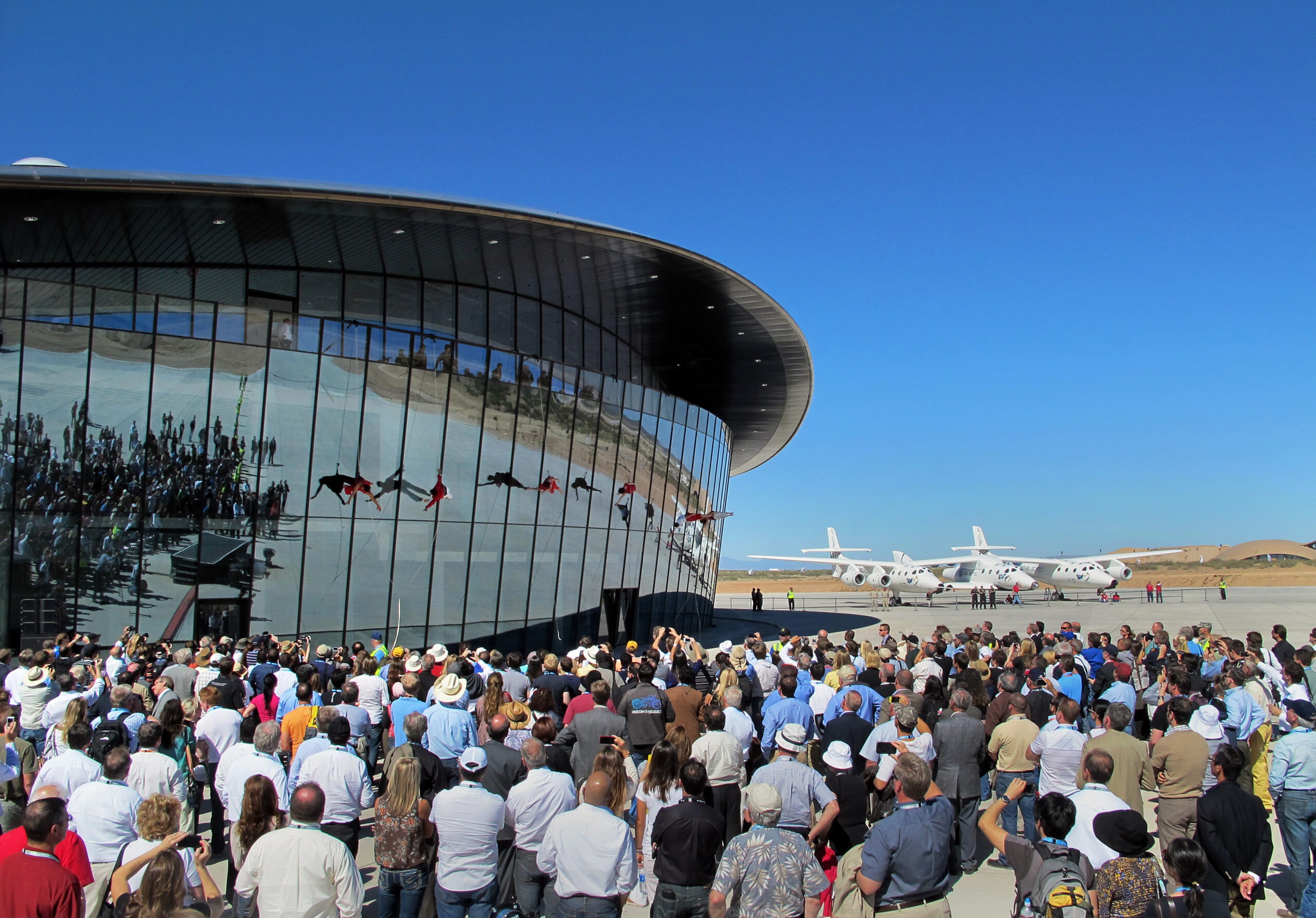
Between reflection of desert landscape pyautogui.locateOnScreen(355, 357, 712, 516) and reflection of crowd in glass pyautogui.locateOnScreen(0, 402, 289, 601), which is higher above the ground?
reflection of desert landscape pyautogui.locateOnScreen(355, 357, 712, 516)

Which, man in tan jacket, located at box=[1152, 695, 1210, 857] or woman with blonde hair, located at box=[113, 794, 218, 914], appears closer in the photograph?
woman with blonde hair, located at box=[113, 794, 218, 914]

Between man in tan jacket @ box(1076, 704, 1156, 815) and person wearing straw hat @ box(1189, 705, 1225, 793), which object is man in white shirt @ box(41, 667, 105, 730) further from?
person wearing straw hat @ box(1189, 705, 1225, 793)

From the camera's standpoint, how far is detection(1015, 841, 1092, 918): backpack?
4.04 m

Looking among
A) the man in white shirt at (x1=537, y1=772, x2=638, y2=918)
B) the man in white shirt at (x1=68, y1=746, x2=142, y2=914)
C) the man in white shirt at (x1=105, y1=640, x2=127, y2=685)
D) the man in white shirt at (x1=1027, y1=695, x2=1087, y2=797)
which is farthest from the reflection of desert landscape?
the man in white shirt at (x1=537, y1=772, x2=638, y2=918)

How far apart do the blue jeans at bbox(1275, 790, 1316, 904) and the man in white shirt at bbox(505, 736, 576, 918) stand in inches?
194

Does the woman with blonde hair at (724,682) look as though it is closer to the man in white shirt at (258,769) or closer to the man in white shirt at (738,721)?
the man in white shirt at (738,721)

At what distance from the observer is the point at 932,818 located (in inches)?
178

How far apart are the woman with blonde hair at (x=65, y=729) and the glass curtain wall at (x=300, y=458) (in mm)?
11856


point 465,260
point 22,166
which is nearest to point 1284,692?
point 465,260

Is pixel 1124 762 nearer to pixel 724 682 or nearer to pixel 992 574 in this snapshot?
pixel 724 682

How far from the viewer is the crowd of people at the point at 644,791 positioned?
4207 millimetres

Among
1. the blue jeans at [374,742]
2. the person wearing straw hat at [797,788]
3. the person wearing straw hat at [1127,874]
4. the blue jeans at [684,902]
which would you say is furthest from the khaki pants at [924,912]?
the blue jeans at [374,742]

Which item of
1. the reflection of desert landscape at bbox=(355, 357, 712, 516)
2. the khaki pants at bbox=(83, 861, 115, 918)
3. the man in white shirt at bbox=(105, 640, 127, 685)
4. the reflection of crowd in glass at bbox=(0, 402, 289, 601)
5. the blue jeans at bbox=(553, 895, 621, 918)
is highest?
the reflection of desert landscape at bbox=(355, 357, 712, 516)

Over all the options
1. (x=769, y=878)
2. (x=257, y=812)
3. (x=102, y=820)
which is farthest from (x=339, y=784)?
(x=769, y=878)
